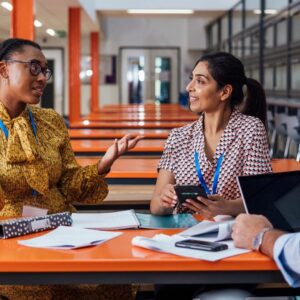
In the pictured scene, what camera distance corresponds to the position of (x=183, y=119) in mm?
8719

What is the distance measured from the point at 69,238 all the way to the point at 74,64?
9849 mm

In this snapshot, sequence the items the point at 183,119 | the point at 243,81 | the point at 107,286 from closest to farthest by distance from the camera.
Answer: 1. the point at 107,286
2. the point at 243,81
3. the point at 183,119

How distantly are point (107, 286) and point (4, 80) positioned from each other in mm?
919

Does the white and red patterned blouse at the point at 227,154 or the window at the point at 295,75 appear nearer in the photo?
the white and red patterned blouse at the point at 227,154

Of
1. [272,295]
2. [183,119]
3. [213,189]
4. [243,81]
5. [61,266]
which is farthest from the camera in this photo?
[183,119]

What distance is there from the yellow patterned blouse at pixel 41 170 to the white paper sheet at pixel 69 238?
44 cm

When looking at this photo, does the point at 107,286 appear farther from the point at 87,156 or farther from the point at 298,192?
the point at 87,156

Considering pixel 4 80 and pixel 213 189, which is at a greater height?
pixel 4 80

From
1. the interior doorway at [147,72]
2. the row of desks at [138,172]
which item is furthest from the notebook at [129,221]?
the interior doorway at [147,72]

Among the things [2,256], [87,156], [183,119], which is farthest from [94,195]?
[183,119]

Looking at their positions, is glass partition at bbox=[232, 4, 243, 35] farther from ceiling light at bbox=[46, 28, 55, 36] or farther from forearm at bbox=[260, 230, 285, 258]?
forearm at bbox=[260, 230, 285, 258]

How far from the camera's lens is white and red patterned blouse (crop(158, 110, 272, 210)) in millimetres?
2613

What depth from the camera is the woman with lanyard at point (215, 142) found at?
2.61 meters

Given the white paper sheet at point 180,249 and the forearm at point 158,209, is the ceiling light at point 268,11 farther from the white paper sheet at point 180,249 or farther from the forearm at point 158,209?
the white paper sheet at point 180,249
